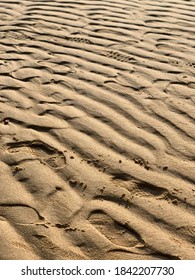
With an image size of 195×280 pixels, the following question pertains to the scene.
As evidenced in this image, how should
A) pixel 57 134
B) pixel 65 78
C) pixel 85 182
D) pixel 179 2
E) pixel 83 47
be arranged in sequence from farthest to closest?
pixel 179 2 → pixel 83 47 → pixel 65 78 → pixel 57 134 → pixel 85 182

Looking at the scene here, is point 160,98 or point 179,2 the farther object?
point 179,2

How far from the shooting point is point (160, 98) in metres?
3.39

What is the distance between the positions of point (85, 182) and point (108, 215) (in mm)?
303

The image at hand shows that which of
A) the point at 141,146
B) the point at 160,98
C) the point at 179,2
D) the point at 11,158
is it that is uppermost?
the point at 179,2

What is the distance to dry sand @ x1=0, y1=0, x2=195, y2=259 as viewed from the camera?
2215 millimetres

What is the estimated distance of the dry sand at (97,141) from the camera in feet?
7.27

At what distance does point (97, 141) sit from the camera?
2.87 m

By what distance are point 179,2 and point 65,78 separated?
2.77 m
